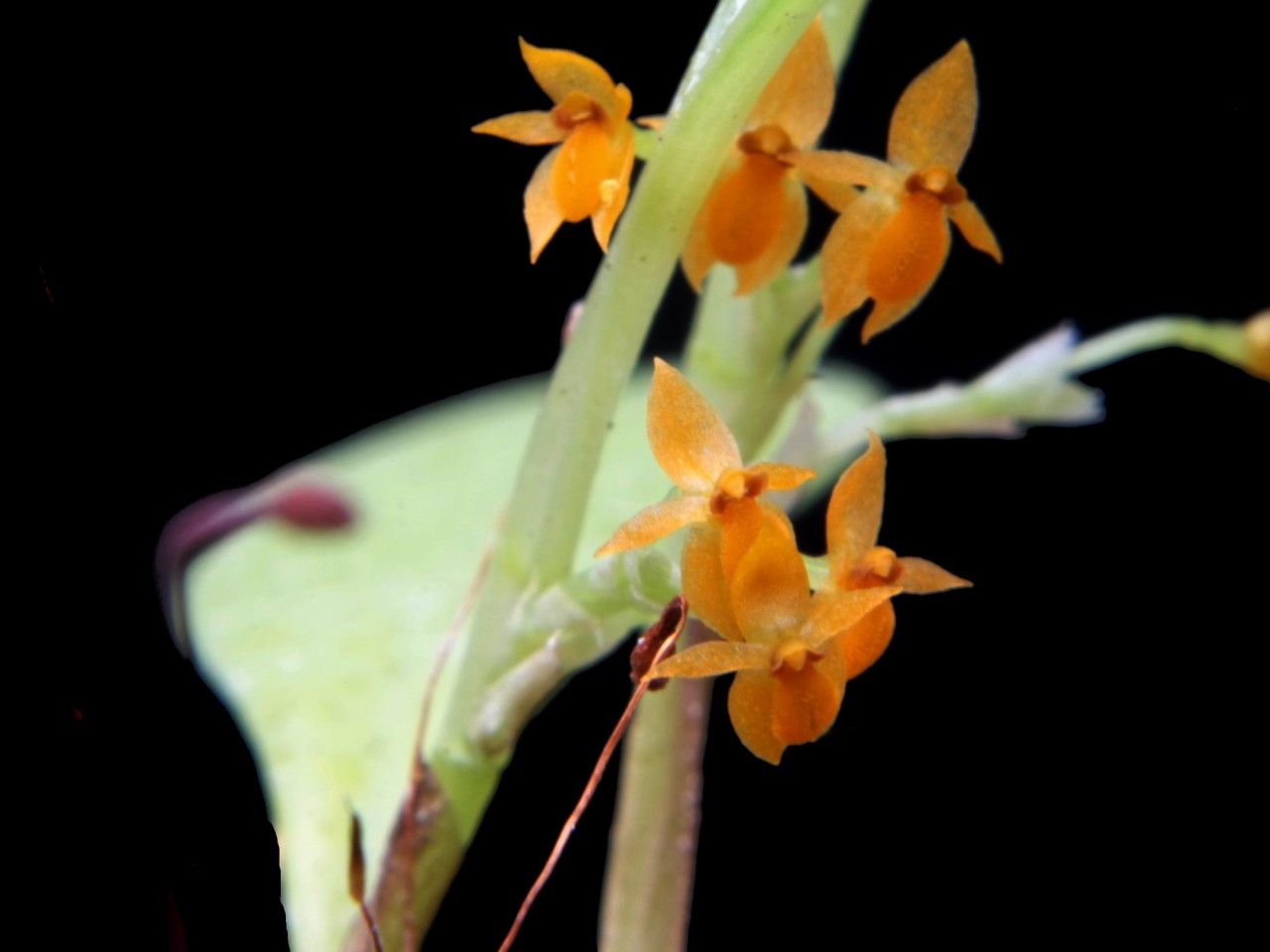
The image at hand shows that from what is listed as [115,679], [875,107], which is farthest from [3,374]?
[875,107]

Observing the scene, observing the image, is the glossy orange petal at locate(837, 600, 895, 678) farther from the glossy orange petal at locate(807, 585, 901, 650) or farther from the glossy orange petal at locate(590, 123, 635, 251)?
the glossy orange petal at locate(590, 123, 635, 251)

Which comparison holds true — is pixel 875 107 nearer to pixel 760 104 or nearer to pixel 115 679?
pixel 760 104

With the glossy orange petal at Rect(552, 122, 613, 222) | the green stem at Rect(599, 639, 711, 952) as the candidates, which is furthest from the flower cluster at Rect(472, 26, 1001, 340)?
the green stem at Rect(599, 639, 711, 952)

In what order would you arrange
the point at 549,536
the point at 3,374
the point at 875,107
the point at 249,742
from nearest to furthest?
the point at 3,374, the point at 549,536, the point at 249,742, the point at 875,107

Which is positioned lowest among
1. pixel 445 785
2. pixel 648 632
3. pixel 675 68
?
pixel 445 785

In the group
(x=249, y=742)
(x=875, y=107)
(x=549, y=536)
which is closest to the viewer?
(x=549, y=536)

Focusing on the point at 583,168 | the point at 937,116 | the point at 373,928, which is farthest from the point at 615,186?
the point at 373,928
